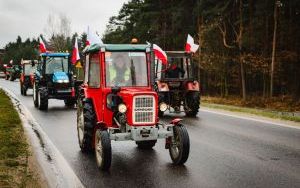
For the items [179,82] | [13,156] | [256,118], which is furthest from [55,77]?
[13,156]

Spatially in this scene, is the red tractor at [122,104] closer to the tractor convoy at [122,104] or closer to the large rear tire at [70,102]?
the tractor convoy at [122,104]

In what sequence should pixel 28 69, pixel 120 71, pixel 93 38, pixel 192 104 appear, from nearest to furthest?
pixel 120 71 → pixel 93 38 → pixel 192 104 → pixel 28 69

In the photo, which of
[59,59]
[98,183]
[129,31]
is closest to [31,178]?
[98,183]

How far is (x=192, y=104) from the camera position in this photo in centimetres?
1808

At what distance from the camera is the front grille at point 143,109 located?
8523 millimetres

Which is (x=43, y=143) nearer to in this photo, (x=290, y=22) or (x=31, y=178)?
(x=31, y=178)

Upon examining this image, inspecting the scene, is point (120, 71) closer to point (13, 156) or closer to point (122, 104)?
point (122, 104)

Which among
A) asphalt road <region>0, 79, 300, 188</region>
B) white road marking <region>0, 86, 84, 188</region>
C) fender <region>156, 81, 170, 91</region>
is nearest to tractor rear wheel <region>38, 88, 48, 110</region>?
fender <region>156, 81, 170, 91</region>

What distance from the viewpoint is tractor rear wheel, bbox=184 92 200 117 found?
59.0 ft

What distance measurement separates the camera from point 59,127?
1443cm

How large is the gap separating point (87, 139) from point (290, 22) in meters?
27.4

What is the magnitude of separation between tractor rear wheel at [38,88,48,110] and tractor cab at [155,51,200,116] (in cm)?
521

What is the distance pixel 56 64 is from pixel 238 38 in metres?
14.8

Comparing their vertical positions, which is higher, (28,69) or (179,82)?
(28,69)
